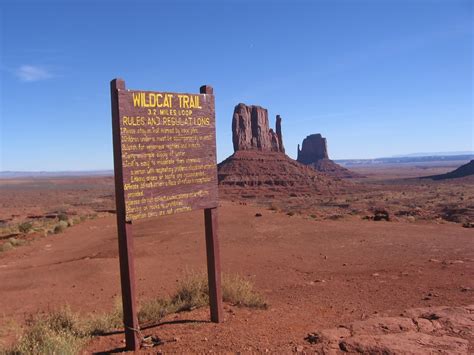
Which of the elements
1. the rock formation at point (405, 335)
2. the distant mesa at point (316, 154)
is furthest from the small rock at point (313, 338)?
the distant mesa at point (316, 154)

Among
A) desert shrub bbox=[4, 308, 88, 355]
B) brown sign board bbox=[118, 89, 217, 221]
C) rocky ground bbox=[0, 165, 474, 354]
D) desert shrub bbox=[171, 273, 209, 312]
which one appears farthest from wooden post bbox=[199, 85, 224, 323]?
desert shrub bbox=[4, 308, 88, 355]

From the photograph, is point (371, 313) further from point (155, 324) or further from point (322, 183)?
point (322, 183)

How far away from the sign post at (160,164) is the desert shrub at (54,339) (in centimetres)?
70

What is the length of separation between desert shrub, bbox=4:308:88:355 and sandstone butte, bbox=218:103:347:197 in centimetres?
6050

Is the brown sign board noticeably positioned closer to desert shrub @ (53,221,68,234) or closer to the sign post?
the sign post

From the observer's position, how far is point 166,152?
5.67m

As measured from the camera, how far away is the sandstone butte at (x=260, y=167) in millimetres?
73619

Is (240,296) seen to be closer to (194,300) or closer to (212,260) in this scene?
(194,300)

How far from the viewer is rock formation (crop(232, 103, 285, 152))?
93.1 metres

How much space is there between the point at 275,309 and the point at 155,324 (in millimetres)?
1985

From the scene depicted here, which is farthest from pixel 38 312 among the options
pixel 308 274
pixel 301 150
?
pixel 301 150

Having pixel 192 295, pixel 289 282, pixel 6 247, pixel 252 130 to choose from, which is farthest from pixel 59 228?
pixel 252 130

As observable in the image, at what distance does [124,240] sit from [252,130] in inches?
3606

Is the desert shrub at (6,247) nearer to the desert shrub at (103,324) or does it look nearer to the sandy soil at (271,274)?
the sandy soil at (271,274)
